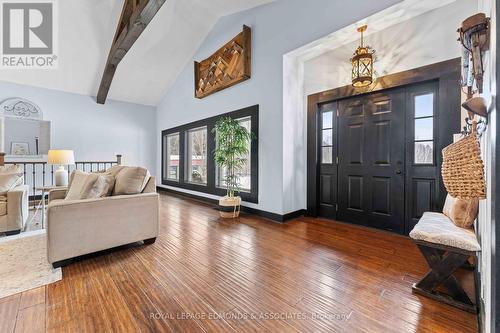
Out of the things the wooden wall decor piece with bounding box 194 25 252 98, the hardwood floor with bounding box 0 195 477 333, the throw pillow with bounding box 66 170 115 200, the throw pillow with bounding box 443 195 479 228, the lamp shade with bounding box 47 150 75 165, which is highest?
the wooden wall decor piece with bounding box 194 25 252 98

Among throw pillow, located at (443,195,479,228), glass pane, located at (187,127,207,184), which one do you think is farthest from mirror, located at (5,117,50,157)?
throw pillow, located at (443,195,479,228)

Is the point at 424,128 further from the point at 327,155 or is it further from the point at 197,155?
the point at 197,155

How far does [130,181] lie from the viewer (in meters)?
2.49

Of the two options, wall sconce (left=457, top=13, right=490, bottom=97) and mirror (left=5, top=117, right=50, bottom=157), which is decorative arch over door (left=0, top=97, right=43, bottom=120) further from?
wall sconce (left=457, top=13, right=490, bottom=97)

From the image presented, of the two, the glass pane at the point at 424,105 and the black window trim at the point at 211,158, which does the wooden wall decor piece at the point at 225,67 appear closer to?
the black window trim at the point at 211,158

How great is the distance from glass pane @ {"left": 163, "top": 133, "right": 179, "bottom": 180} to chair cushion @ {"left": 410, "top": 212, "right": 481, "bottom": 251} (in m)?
6.13

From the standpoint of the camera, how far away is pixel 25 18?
14.1 ft

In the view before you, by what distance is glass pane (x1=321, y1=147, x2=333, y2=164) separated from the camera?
143 inches

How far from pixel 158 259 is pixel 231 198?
1.82m

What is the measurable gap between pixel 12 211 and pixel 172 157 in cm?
435

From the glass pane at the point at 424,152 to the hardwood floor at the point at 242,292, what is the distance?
1046 mm

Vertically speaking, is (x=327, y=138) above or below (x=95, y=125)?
below

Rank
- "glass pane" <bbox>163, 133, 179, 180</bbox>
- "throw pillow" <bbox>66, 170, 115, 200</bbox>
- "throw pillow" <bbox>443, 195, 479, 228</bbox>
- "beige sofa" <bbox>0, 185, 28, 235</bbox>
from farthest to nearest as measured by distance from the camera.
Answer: "glass pane" <bbox>163, 133, 179, 180</bbox> → "beige sofa" <bbox>0, 185, 28, 235</bbox> → "throw pillow" <bbox>66, 170, 115, 200</bbox> → "throw pillow" <bbox>443, 195, 479, 228</bbox>

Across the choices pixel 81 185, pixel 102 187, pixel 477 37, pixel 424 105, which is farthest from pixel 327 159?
pixel 81 185
